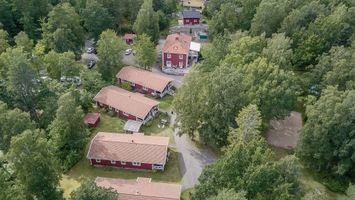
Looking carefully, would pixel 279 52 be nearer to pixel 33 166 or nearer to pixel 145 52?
pixel 145 52

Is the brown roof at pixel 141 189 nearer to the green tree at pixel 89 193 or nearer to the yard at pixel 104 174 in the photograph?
the yard at pixel 104 174

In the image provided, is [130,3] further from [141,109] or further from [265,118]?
[265,118]

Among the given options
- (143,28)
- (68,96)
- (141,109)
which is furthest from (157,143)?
(143,28)

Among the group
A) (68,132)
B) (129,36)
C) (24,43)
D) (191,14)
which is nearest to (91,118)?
(68,132)

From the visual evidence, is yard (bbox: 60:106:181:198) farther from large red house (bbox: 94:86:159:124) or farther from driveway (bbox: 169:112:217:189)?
large red house (bbox: 94:86:159:124)

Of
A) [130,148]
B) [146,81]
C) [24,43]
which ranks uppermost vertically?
[24,43]

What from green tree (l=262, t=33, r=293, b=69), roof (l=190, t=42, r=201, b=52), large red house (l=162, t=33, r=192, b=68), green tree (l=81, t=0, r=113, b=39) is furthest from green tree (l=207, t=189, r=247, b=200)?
green tree (l=81, t=0, r=113, b=39)

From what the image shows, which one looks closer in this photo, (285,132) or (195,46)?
(285,132)
